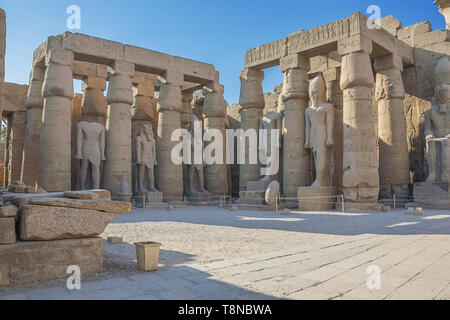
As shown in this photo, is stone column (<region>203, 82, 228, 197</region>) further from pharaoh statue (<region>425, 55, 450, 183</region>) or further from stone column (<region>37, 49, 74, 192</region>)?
pharaoh statue (<region>425, 55, 450, 183</region>)

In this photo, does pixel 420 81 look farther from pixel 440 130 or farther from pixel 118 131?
pixel 118 131

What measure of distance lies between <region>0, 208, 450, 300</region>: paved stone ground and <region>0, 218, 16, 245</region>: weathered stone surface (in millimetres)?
475

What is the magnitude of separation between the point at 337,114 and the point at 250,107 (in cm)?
380

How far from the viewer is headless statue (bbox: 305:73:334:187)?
41.3 ft

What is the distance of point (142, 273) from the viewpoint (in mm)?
3738

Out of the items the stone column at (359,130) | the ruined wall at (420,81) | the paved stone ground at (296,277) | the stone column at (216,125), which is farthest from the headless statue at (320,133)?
the paved stone ground at (296,277)

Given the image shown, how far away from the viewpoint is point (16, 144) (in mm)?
16094

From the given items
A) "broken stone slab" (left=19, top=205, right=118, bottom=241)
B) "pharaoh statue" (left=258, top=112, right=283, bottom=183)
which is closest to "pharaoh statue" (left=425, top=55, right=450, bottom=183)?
"pharaoh statue" (left=258, top=112, right=283, bottom=183)

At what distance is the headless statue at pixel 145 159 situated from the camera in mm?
14820

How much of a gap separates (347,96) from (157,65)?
314 inches
